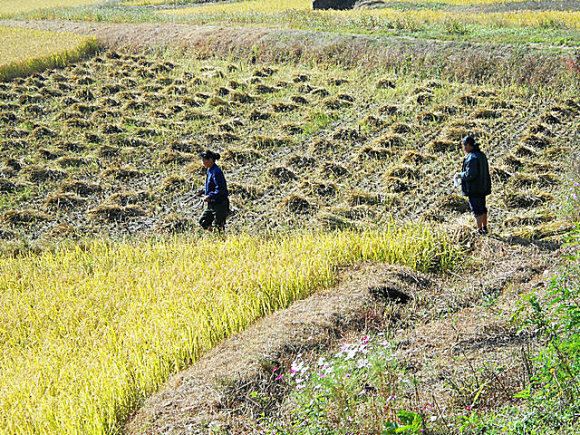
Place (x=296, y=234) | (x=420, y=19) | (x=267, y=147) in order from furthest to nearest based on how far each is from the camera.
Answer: (x=420, y=19) < (x=267, y=147) < (x=296, y=234)

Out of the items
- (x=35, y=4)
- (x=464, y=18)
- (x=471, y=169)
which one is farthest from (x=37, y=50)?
(x=35, y=4)

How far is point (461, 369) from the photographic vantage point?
4852 millimetres

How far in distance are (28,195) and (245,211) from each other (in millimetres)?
3648

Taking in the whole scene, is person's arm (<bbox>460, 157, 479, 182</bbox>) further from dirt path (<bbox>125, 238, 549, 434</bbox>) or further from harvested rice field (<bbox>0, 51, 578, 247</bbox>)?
harvested rice field (<bbox>0, 51, 578, 247</bbox>)

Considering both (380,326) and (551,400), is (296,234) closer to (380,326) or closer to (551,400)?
(380,326)

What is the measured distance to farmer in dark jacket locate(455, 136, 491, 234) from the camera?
773 centimetres

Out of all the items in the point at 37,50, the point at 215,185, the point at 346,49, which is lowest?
the point at 215,185

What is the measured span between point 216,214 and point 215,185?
1.32 ft

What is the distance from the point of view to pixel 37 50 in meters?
21.6

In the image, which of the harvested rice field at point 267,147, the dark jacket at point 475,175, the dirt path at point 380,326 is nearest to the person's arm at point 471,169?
the dark jacket at point 475,175

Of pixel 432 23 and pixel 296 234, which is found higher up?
pixel 432 23

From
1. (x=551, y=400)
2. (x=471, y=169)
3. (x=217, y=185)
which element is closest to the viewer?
(x=551, y=400)

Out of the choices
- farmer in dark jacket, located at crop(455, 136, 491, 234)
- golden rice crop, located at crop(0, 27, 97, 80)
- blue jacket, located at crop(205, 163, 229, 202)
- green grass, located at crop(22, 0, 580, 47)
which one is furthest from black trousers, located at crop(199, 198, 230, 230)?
golden rice crop, located at crop(0, 27, 97, 80)

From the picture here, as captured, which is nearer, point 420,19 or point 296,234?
point 296,234
